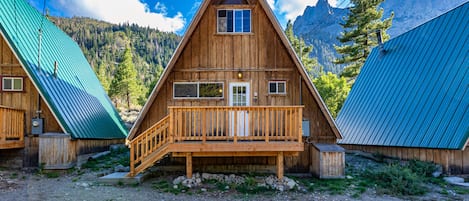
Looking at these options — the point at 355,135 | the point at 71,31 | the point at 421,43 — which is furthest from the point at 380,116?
the point at 71,31

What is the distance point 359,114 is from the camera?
16.1 metres

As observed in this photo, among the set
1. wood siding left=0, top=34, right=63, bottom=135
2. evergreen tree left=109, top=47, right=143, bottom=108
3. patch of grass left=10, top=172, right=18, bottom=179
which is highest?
evergreen tree left=109, top=47, right=143, bottom=108

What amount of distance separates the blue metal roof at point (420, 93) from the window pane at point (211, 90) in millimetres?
6903

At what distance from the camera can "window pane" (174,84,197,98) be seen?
11656 millimetres

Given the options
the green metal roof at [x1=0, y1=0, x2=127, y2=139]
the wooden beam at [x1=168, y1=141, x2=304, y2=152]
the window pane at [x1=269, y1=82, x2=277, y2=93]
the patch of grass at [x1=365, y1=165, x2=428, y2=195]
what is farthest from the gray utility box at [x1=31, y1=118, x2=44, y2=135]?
the patch of grass at [x1=365, y1=165, x2=428, y2=195]

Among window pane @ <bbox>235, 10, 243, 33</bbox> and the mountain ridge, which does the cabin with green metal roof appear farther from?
the mountain ridge

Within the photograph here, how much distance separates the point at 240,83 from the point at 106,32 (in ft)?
281

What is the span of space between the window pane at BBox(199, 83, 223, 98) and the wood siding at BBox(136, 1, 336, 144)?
0.15m

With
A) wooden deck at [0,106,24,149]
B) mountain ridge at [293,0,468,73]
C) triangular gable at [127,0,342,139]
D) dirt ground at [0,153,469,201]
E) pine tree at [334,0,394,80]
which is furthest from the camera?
mountain ridge at [293,0,468,73]

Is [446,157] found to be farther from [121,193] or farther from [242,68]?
[121,193]

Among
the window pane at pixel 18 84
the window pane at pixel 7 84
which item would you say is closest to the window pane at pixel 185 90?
the window pane at pixel 18 84

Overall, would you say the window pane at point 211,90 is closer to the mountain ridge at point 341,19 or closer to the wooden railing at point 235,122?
the wooden railing at point 235,122

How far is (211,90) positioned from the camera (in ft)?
38.3

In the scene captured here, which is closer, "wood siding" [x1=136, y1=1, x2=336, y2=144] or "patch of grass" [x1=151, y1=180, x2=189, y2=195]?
"patch of grass" [x1=151, y1=180, x2=189, y2=195]
